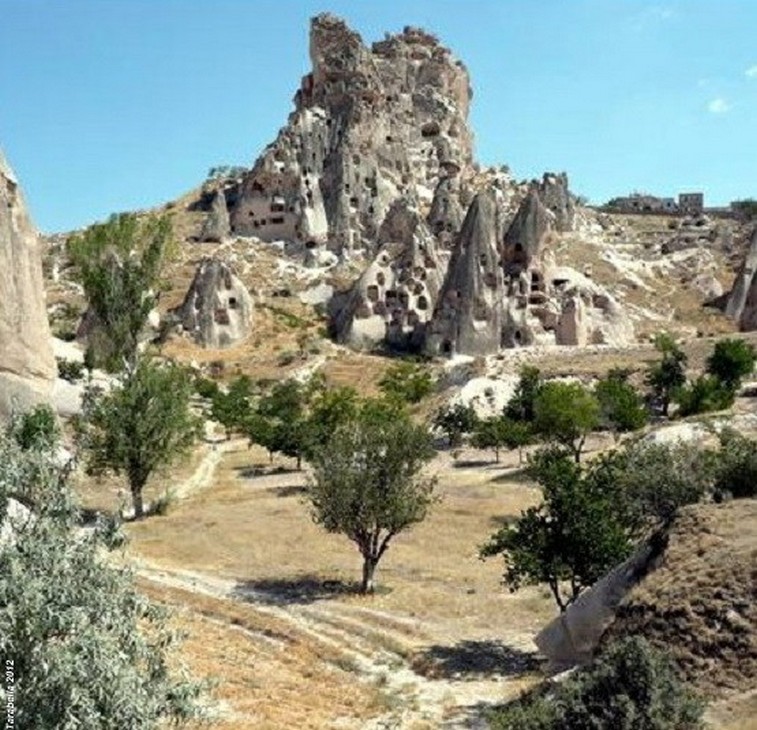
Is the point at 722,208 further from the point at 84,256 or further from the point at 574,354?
the point at 84,256

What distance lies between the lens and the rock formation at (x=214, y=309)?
8175cm

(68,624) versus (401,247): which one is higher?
(401,247)

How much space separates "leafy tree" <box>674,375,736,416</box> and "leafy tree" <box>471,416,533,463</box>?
8.89m

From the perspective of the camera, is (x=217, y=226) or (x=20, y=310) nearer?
(x=20, y=310)

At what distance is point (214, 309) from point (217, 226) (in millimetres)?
21204

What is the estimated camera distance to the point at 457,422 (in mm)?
54219

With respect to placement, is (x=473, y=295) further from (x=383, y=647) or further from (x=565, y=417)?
(x=383, y=647)

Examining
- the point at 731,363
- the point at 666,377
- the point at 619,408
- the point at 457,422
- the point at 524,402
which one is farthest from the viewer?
the point at 666,377

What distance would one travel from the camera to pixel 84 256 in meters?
40.9

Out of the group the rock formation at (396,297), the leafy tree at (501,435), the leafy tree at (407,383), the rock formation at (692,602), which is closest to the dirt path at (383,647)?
the rock formation at (692,602)

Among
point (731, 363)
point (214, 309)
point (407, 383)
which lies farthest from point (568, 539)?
point (214, 309)

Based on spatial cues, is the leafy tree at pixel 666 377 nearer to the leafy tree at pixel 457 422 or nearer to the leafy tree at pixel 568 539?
the leafy tree at pixel 457 422

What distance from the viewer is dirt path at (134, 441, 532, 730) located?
17.6 meters

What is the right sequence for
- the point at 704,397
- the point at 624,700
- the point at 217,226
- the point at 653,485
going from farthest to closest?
1. the point at 217,226
2. the point at 704,397
3. the point at 653,485
4. the point at 624,700
